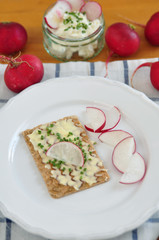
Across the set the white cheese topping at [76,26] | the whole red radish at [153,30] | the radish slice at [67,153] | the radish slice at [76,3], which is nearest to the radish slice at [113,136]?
the radish slice at [67,153]

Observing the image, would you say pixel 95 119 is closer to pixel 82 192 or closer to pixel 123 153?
pixel 123 153

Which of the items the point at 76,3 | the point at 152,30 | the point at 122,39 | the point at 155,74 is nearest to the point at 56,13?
the point at 76,3

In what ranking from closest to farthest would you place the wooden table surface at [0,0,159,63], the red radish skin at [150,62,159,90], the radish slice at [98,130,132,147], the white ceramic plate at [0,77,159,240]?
the white ceramic plate at [0,77,159,240], the radish slice at [98,130,132,147], the red radish skin at [150,62,159,90], the wooden table surface at [0,0,159,63]

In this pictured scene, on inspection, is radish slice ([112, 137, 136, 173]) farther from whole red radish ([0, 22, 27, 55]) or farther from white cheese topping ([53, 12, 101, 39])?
whole red radish ([0, 22, 27, 55])

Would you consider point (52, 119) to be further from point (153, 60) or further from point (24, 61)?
point (153, 60)

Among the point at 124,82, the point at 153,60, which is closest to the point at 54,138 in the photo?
the point at 124,82

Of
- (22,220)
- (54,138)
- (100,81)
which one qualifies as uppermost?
(100,81)

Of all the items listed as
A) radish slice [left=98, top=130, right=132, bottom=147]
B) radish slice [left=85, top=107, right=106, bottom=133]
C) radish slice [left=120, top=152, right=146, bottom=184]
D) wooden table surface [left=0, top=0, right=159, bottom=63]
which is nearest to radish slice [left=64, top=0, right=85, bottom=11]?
wooden table surface [left=0, top=0, right=159, bottom=63]
